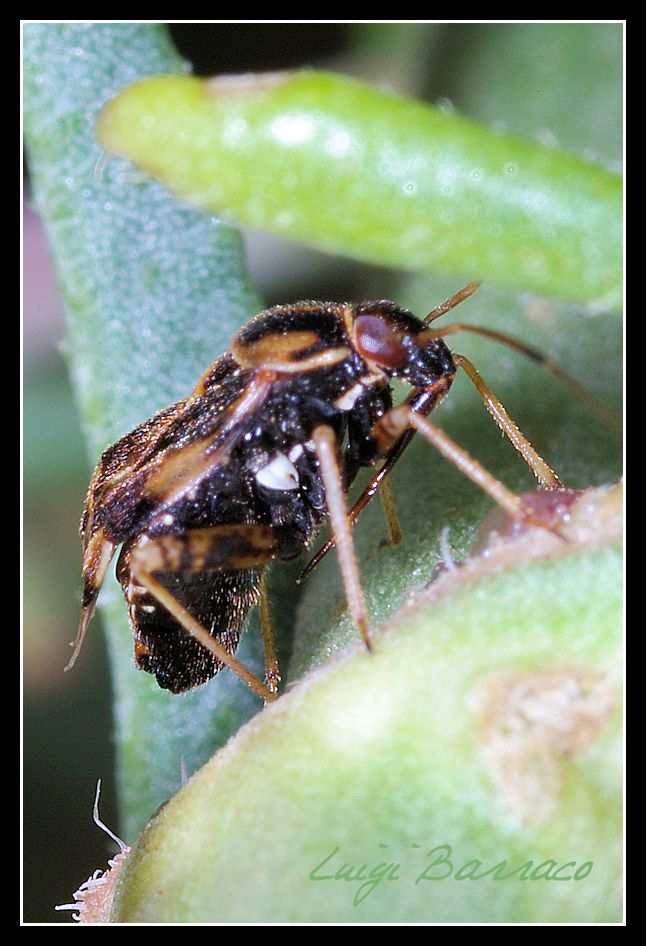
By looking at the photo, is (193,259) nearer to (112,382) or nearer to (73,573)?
(112,382)

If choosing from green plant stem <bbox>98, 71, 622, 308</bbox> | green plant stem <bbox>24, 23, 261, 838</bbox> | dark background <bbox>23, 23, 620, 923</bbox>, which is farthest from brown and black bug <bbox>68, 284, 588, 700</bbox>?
green plant stem <bbox>98, 71, 622, 308</bbox>

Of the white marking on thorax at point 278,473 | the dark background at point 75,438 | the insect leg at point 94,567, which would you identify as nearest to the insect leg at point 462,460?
the white marking on thorax at point 278,473

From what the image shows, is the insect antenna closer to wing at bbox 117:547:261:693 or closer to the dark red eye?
the dark red eye

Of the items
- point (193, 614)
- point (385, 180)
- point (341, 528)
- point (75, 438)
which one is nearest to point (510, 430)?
point (341, 528)

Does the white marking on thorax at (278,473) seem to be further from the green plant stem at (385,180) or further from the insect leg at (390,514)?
the green plant stem at (385,180)

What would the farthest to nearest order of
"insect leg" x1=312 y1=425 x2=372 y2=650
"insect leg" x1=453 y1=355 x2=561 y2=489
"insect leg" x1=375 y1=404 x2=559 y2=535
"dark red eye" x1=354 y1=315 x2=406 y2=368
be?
"dark red eye" x1=354 y1=315 x2=406 y2=368 → "insect leg" x1=453 y1=355 x2=561 y2=489 → "insect leg" x1=312 y1=425 x2=372 y2=650 → "insect leg" x1=375 y1=404 x2=559 y2=535

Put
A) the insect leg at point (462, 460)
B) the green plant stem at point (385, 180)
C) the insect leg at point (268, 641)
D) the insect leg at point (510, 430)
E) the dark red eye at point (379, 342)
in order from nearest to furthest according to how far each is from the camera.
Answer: the green plant stem at point (385, 180)
the insect leg at point (462, 460)
the insect leg at point (510, 430)
the insect leg at point (268, 641)
the dark red eye at point (379, 342)

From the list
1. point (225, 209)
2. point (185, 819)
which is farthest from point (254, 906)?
point (225, 209)

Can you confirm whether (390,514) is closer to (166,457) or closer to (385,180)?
(166,457)
